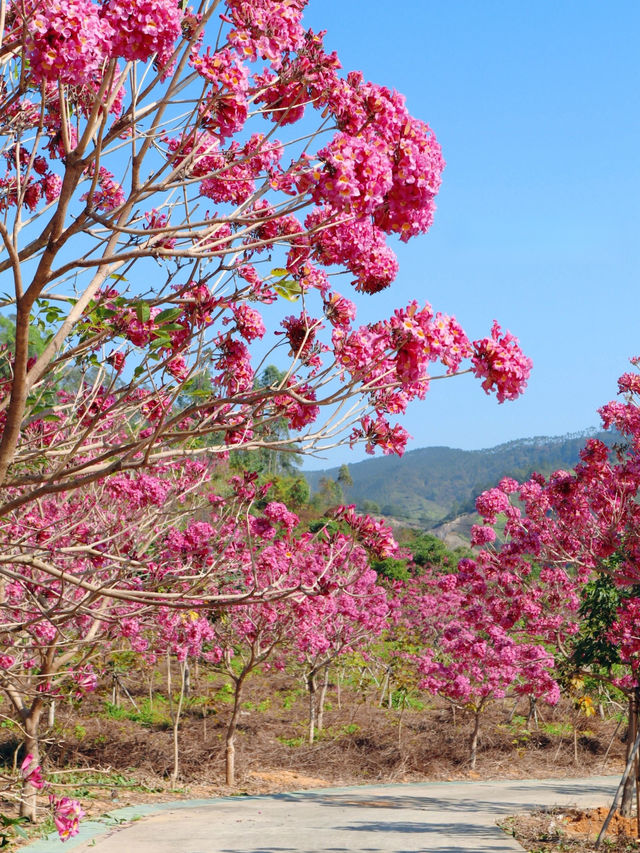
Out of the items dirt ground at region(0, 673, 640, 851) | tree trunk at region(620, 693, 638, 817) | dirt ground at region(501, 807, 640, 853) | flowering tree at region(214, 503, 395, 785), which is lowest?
dirt ground at region(0, 673, 640, 851)

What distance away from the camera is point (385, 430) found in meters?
3.65

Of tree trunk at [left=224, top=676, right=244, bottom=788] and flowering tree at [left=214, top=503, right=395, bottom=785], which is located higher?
flowering tree at [left=214, top=503, right=395, bottom=785]

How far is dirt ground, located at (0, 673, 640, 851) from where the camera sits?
13.3 metres

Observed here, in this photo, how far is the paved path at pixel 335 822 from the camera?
852cm

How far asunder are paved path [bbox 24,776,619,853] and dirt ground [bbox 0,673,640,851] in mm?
965

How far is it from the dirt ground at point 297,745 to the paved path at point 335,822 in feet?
3.16

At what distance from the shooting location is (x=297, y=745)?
15.9 meters

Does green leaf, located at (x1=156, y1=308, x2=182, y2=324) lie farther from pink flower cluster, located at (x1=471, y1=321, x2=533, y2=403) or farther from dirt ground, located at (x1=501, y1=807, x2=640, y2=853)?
dirt ground, located at (x1=501, y1=807, x2=640, y2=853)

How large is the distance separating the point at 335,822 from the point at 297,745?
604 cm

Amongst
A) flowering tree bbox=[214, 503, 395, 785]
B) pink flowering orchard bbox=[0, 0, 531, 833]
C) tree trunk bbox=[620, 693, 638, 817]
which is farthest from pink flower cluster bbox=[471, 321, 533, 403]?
tree trunk bbox=[620, 693, 638, 817]

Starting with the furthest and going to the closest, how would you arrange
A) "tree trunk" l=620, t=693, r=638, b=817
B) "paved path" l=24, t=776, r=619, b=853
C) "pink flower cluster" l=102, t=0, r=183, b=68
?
"tree trunk" l=620, t=693, r=638, b=817, "paved path" l=24, t=776, r=619, b=853, "pink flower cluster" l=102, t=0, r=183, b=68

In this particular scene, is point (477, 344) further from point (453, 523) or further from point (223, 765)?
point (453, 523)

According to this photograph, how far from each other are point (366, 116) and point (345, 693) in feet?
65.1

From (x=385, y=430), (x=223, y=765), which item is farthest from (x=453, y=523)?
(x=385, y=430)
